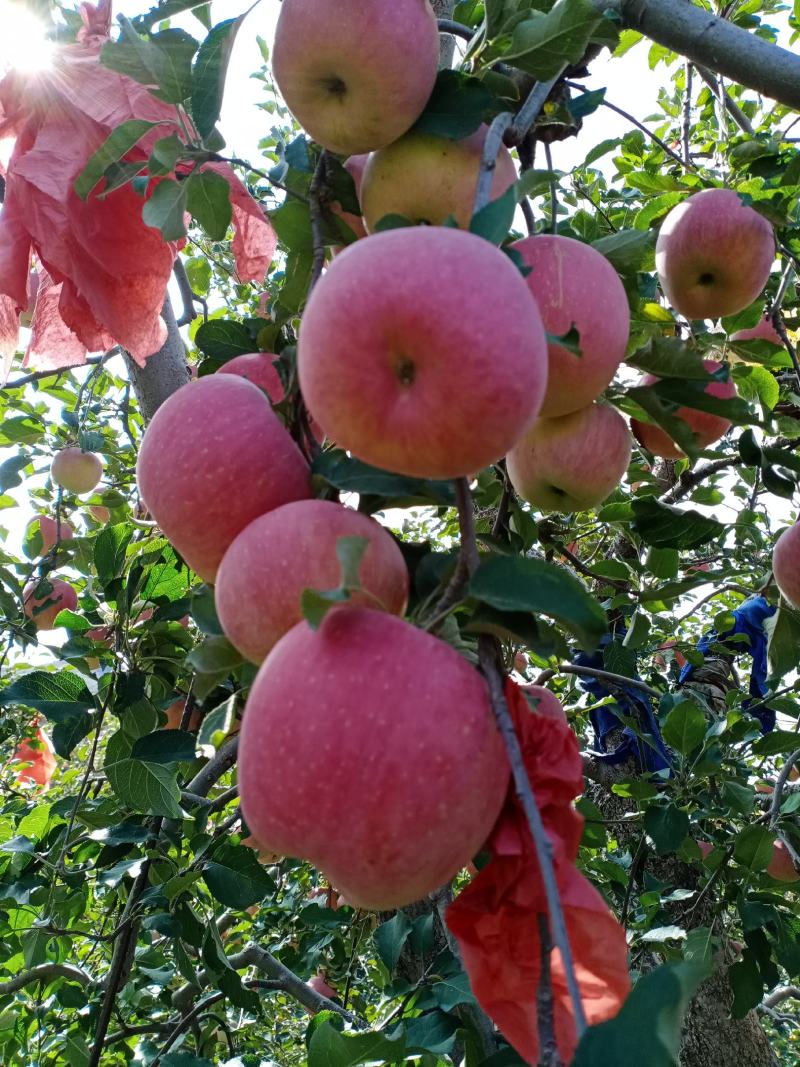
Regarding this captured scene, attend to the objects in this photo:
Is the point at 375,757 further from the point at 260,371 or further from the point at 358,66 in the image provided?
the point at 358,66

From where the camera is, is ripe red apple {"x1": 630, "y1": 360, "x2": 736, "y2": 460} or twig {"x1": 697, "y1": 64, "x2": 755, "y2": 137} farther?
twig {"x1": 697, "y1": 64, "x2": 755, "y2": 137}

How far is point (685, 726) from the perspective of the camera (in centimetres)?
173

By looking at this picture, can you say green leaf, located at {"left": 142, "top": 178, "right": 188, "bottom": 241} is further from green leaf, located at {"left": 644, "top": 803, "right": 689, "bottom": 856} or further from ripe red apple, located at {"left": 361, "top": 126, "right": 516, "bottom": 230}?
green leaf, located at {"left": 644, "top": 803, "right": 689, "bottom": 856}

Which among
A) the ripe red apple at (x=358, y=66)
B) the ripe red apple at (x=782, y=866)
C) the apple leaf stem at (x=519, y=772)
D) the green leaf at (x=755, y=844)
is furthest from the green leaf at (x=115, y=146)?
the ripe red apple at (x=782, y=866)

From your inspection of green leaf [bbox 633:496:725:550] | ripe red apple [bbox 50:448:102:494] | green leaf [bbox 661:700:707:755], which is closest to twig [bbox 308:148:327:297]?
green leaf [bbox 633:496:725:550]

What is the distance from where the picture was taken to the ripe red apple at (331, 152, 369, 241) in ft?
3.40

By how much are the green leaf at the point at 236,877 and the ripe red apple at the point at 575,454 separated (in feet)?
2.76

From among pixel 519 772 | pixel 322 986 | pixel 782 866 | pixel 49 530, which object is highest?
pixel 519 772

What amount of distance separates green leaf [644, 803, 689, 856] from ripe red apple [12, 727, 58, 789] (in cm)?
241

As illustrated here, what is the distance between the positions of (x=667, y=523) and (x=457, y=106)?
683mm

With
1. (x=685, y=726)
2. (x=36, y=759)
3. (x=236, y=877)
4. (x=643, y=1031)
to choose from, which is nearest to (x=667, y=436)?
(x=685, y=726)

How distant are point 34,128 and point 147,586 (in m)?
0.81

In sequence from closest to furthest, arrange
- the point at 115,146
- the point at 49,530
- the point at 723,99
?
1. the point at 115,146
2. the point at 723,99
3. the point at 49,530

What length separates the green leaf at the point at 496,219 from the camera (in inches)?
26.4
